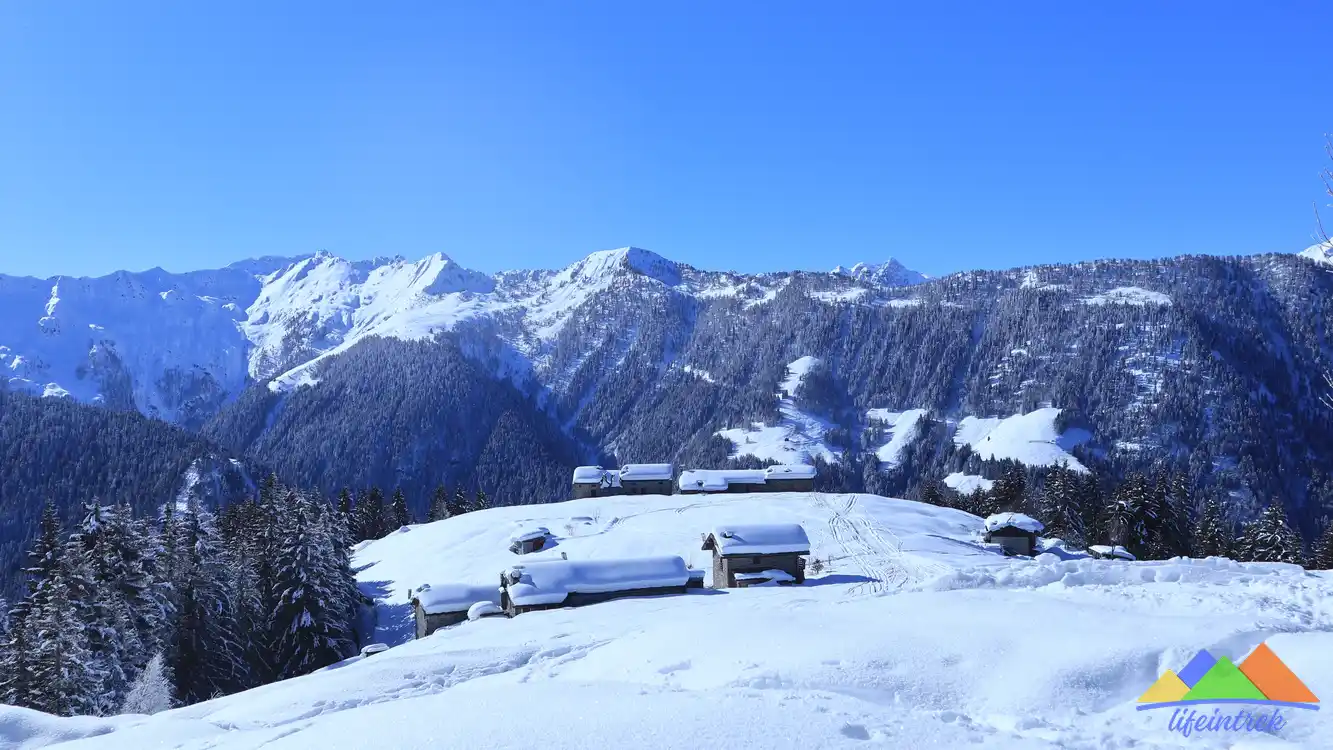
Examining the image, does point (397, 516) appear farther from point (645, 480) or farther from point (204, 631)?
point (204, 631)

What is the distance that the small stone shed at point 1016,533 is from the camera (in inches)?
2367

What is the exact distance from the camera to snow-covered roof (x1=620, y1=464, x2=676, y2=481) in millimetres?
100000

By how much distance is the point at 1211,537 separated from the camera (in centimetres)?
6925

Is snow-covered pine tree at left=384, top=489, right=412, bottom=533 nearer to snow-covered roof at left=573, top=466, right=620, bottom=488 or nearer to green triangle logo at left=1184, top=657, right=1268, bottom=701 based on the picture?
snow-covered roof at left=573, top=466, right=620, bottom=488

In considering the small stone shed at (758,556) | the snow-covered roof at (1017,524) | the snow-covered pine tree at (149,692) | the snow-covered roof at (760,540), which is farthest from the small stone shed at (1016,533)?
the snow-covered pine tree at (149,692)

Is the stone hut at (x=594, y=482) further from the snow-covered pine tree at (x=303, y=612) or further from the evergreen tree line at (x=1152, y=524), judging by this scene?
the snow-covered pine tree at (x=303, y=612)

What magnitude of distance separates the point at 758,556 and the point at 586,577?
→ 39.6ft

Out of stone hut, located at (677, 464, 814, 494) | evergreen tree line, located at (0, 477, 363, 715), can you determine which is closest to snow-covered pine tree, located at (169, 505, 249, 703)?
evergreen tree line, located at (0, 477, 363, 715)

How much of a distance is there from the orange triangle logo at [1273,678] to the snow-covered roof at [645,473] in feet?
285

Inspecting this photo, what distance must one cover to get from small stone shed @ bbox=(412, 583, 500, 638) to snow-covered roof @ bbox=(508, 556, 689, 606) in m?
4.28

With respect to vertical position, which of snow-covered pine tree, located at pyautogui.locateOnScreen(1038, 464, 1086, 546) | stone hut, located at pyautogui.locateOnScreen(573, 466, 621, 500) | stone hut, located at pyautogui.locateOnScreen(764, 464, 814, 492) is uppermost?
stone hut, located at pyautogui.locateOnScreen(573, 466, 621, 500)

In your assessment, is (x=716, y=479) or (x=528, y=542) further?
(x=716, y=479)

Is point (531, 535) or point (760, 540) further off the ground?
point (531, 535)

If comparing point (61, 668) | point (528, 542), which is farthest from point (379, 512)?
point (61, 668)
